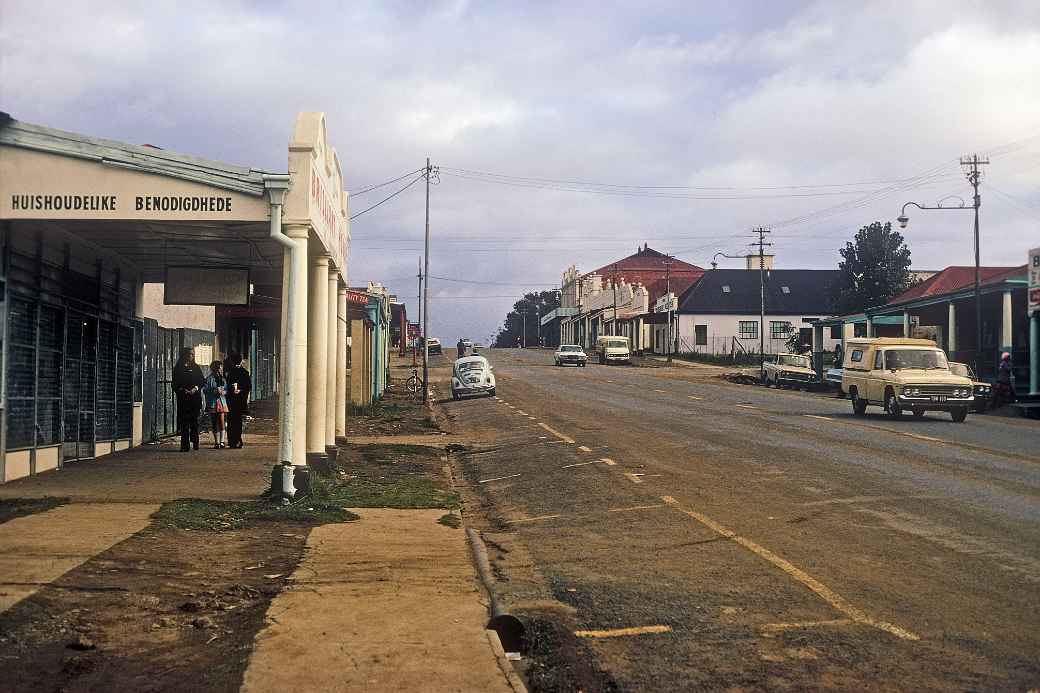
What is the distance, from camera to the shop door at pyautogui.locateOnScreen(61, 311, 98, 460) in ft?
51.1

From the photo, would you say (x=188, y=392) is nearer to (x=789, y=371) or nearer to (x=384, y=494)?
(x=384, y=494)

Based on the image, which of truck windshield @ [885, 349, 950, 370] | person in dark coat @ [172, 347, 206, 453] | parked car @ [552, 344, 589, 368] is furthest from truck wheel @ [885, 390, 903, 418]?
parked car @ [552, 344, 589, 368]

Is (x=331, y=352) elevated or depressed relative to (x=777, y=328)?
depressed

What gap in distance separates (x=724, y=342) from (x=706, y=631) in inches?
3194

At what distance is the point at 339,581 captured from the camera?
319 inches

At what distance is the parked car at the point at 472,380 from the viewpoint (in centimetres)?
4069

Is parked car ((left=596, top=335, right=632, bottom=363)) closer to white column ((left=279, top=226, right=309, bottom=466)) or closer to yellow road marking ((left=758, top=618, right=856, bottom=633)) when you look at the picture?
white column ((left=279, top=226, right=309, bottom=466))

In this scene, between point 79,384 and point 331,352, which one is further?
point 331,352

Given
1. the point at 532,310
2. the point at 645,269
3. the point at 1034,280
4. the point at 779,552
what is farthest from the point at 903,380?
the point at 532,310

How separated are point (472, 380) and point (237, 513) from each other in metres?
29.5

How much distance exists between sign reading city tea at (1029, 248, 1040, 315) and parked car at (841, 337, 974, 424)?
9.33 metres

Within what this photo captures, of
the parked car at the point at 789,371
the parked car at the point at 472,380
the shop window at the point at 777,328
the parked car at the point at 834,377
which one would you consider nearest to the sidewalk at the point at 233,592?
the parked car at the point at 472,380

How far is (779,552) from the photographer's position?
934 centimetres

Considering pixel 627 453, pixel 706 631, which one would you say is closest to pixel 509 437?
pixel 627 453
